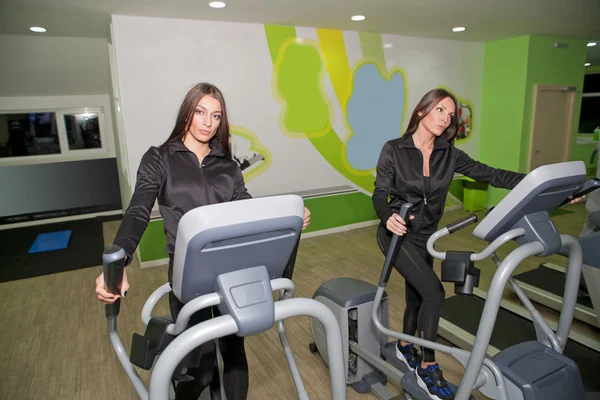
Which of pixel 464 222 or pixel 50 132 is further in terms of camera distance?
pixel 50 132

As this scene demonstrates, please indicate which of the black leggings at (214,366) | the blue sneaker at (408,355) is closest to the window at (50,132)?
the black leggings at (214,366)

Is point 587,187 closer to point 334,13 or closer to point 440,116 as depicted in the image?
point 440,116

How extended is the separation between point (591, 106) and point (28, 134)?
11.3 m

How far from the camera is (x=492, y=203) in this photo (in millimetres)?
6113

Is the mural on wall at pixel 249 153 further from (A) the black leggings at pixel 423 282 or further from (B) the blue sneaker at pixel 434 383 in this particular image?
(B) the blue sneaker at pixel 434 383

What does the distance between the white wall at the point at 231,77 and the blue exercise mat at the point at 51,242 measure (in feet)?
6.05

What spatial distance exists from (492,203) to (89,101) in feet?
21.4

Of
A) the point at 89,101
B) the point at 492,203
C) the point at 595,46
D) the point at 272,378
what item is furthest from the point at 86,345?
the point at 595,46

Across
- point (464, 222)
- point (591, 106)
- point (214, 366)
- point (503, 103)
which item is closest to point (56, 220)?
point (214, 366)

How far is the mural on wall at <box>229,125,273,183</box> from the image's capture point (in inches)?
173

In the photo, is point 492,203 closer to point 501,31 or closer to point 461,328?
point 501,31

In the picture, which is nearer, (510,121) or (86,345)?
(86,345)

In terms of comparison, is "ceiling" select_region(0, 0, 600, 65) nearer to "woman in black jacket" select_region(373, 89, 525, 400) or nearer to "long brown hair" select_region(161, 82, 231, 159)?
"woman in black jacket" select_region(373, 89, 525, 400)

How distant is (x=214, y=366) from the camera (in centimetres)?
170
